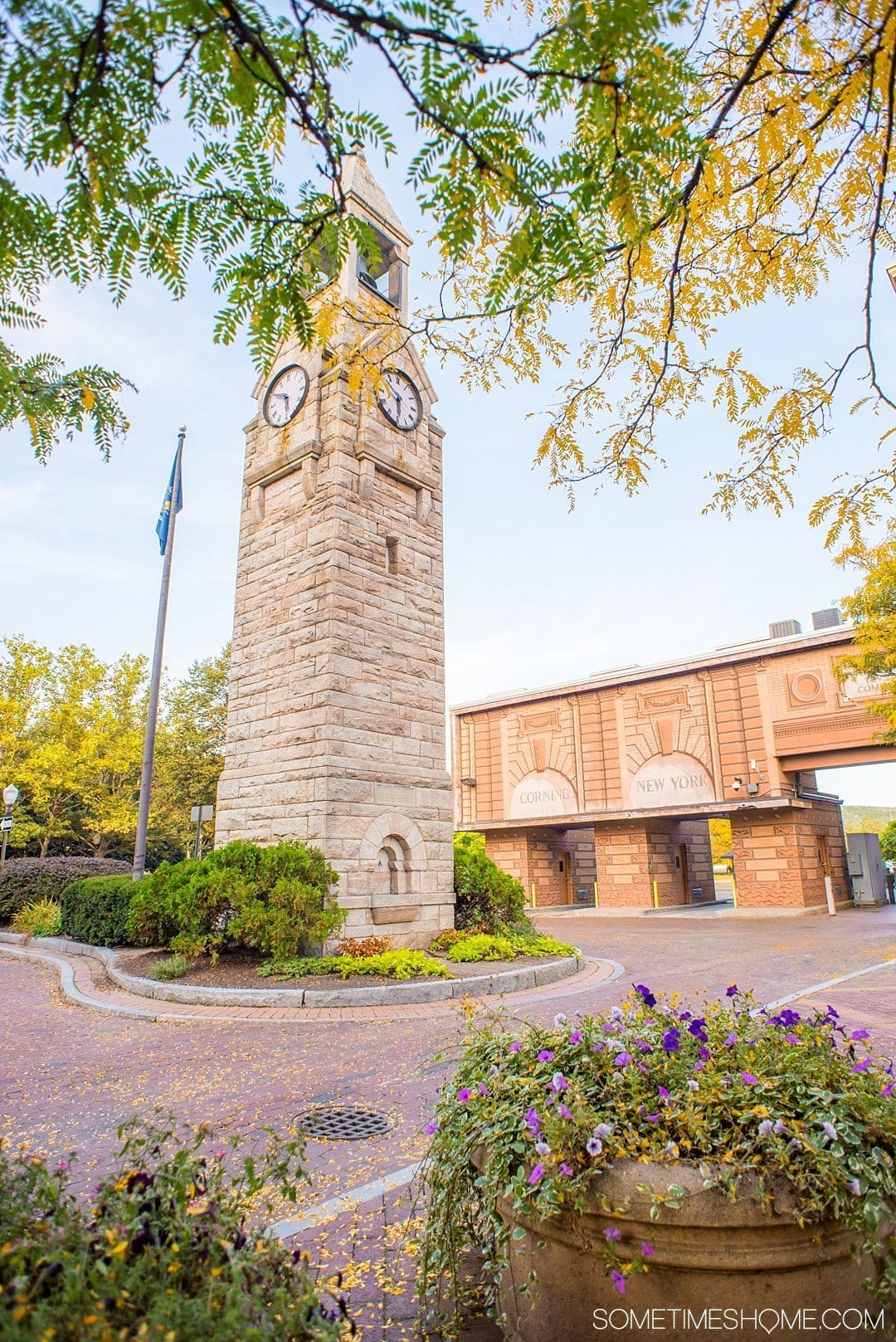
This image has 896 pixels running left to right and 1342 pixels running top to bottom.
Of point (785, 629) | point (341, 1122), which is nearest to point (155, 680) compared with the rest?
point (341, 1122)

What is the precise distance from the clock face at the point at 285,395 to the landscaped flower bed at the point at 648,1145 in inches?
463

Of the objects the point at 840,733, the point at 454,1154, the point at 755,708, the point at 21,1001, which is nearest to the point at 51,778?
the point at 21,1001

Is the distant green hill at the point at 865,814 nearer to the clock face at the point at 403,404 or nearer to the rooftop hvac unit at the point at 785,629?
the rooftop hvac unit at the point at 785,629

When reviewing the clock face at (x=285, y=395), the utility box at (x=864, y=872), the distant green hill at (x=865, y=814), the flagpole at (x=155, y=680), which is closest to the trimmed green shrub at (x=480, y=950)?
the flagpole at (x=155, y=680)

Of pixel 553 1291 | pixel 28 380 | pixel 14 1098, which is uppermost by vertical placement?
pixel 28 380

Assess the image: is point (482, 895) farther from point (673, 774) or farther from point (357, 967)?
point (673, 774)

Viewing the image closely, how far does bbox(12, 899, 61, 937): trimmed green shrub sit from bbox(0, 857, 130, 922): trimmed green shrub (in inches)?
17.4

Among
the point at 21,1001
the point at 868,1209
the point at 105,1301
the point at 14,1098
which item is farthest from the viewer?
the point at 21,1001

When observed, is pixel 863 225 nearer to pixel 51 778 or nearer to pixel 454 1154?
pixel 454 1154

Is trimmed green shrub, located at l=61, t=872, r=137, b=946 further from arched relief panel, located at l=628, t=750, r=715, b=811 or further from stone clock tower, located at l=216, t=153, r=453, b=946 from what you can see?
arched relief panel, located at l=628, t=750, r=715, b=811

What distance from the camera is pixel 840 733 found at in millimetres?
Answer: 22016

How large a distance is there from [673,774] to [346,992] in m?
19.3

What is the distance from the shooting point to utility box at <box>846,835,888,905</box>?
26.1 m

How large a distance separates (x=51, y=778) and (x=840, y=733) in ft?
91.8
